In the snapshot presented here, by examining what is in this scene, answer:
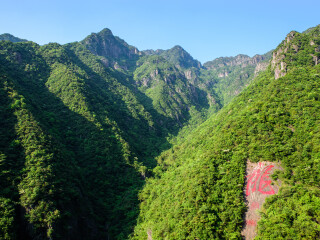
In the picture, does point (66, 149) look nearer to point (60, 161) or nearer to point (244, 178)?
point (60, 161)

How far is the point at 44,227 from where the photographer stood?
117ft

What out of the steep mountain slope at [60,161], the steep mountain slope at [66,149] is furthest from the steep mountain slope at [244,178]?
the steep mountain slope at [66,149]

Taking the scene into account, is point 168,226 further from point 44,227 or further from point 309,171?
point 309,171

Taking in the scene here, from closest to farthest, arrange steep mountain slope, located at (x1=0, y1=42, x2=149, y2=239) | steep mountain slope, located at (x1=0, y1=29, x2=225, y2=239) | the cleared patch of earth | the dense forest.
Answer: the cleared patch of earth → the dense forest → steep mountain slope, located at (x1=0, y1=42, x2=149, y2=239) → steep mountain slope, located at (x1=0, y1=29, x2=225, y2=239)

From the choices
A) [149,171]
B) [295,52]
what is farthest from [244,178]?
[295,52]

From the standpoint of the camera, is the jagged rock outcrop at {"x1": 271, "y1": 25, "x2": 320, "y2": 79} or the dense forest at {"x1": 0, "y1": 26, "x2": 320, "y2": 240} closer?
the dense forest at {"x1": 0, "y1": 26, "x2": 320, "y2": 240}

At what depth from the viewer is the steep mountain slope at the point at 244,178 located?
30.5 meters

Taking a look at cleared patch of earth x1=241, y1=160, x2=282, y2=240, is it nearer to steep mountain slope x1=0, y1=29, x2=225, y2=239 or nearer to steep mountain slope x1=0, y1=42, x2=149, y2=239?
steep mountain slope x1=0, y1=29, x2=225, y2=239

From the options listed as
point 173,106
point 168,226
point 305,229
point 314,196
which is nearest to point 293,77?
point 314,196

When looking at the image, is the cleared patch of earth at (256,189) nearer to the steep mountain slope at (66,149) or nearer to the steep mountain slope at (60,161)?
the steep mountain slope at (66,149)

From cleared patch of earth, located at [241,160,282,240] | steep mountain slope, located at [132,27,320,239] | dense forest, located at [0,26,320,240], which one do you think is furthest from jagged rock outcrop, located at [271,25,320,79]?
cleared patch of earth, located at [241,160,282,240]

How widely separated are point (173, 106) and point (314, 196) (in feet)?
410

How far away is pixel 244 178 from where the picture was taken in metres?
40.3

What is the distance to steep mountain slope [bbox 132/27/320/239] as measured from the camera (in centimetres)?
3054
